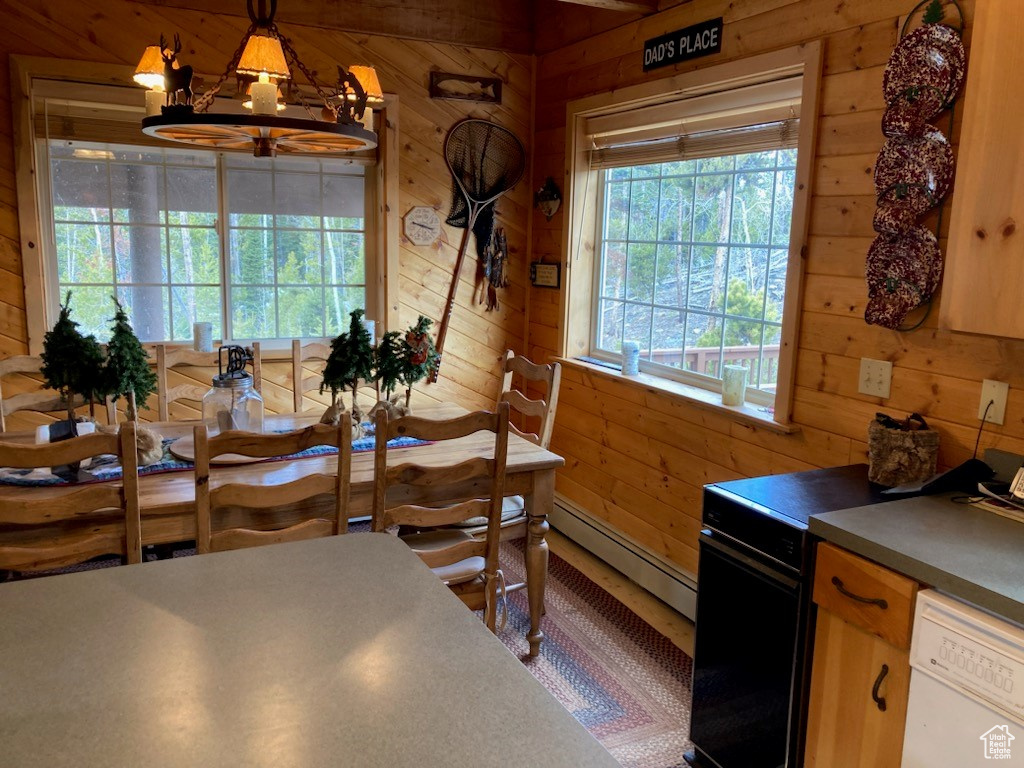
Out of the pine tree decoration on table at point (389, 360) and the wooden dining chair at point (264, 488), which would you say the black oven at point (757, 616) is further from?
the pine tree decoration on table at point (389, 360)

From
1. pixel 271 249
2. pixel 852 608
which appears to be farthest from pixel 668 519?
pixel 271 249

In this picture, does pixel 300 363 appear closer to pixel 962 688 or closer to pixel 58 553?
pixel 58 553

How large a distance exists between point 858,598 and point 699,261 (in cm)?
184

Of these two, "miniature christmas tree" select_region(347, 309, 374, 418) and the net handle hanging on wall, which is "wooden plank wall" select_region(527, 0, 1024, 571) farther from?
"miniature christmas tree" select_region(347, 309, 374, 418)

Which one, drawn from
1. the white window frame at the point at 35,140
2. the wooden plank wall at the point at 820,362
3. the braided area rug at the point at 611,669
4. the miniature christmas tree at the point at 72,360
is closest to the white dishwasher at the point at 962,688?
the wooden plank wall at the point at 820,362

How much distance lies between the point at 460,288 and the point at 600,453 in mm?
1175

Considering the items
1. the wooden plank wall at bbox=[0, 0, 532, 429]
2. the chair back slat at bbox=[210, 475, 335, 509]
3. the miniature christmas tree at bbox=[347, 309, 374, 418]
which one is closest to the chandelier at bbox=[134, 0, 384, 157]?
the miniature christmas tree at bbox=[347, 309, 374, 418]

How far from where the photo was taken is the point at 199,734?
3.00 feet

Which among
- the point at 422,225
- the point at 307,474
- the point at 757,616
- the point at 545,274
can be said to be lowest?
the point at 757,616

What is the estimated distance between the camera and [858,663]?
176 centimetres

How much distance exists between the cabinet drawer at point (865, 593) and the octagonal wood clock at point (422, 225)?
9.07ft

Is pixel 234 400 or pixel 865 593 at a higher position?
pixel 234 400

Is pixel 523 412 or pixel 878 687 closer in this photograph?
pixel 878 687

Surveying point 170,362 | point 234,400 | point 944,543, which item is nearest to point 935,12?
point 944,543
